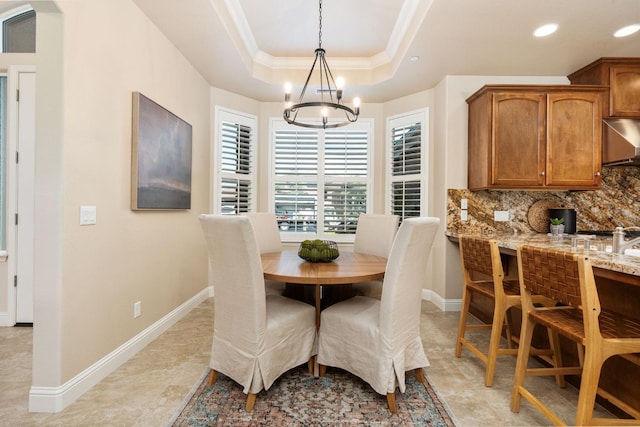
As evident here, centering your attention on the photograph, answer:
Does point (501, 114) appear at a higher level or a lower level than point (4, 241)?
higher

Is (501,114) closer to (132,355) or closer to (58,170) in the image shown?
(58,170)

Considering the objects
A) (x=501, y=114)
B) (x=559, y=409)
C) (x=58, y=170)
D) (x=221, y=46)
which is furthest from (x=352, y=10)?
(x=559, y=409)

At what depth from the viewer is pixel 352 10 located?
9.17ft

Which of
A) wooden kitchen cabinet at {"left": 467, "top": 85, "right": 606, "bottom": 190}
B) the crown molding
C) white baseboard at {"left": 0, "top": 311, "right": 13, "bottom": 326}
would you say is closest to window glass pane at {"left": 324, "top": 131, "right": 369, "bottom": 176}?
the crown molding

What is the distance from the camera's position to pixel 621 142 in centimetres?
298

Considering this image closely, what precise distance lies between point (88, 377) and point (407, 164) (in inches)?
146

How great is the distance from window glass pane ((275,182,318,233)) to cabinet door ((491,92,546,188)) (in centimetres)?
222

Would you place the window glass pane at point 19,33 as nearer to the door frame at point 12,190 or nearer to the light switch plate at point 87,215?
the door frame at point 12,190

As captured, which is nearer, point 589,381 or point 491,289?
point 589,381

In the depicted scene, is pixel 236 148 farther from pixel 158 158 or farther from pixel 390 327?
pixel 390 327

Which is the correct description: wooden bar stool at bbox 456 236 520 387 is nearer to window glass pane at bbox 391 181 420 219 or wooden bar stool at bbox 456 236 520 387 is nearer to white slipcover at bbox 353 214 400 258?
white slipcover at bbox 353 214 400 258

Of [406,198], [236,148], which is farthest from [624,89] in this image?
[236,148]

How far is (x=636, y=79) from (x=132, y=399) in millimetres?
5003

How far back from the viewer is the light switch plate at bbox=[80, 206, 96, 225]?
1.88m
